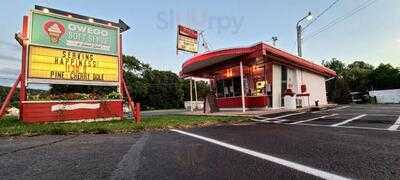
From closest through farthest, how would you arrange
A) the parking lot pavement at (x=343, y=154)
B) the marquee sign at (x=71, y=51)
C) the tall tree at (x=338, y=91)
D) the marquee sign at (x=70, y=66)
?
the parking lot pavement at (x=343, y=154), the marquee sign at (x=70, y=66), the marquee sign at (x=71, y=51), the tall tree at (x=338, y=91)

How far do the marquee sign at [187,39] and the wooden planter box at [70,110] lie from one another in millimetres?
13490

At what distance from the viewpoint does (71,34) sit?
14234 millimetres

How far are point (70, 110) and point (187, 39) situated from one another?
16472 mm

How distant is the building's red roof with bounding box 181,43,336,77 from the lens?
17.9m

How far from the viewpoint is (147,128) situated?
33.8 ft

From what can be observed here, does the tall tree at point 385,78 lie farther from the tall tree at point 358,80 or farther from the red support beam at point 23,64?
the red support beam at point 23,64

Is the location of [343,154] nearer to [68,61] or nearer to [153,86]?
[68,61]

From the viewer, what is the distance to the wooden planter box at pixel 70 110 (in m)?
12.5

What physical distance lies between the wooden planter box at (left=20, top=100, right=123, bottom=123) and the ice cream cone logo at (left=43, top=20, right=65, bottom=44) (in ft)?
9.00

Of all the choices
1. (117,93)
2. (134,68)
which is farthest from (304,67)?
(134,68)

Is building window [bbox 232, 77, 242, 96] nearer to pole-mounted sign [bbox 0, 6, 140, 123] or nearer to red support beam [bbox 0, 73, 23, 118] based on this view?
pole-mounted sign [bbox 0, 6, 140, 123]

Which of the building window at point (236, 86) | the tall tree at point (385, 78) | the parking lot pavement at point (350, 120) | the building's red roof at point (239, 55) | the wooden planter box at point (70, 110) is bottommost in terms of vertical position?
the parking lot pavement at point (350, 120)

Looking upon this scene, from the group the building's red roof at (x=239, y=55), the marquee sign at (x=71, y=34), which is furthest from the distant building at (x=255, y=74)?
the marquee sign at (x=71, y=34)

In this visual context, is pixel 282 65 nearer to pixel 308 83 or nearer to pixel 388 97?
pixel 308 83
